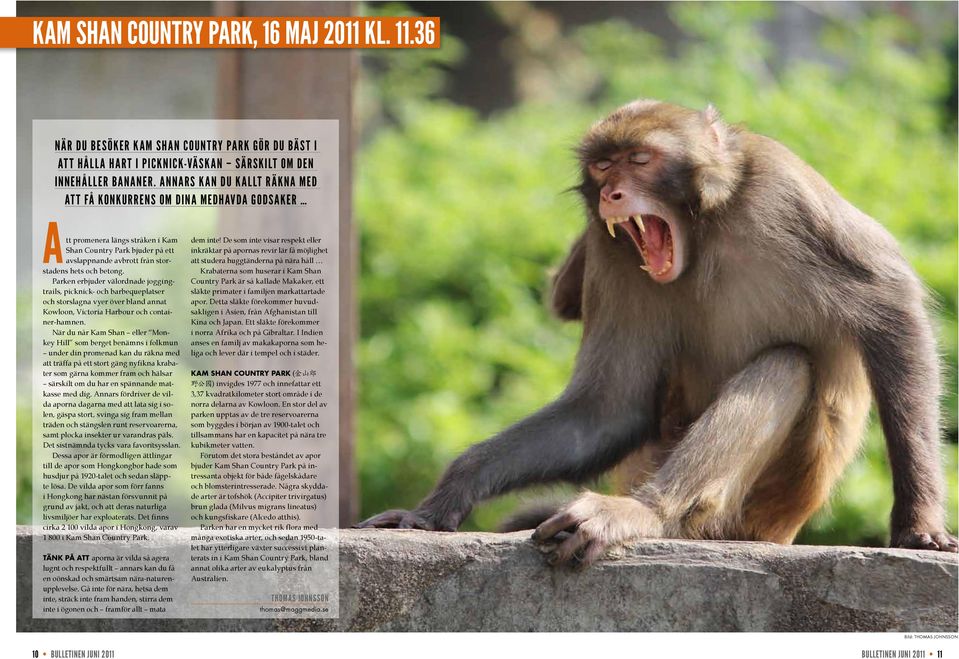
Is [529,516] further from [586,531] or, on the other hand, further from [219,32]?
[219,32]

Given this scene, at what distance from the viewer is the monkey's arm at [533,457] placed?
14.8 ft

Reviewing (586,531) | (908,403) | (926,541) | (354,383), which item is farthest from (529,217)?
(586,531)

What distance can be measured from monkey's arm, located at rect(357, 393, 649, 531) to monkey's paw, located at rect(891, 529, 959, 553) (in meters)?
1.10

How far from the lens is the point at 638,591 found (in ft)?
12.6

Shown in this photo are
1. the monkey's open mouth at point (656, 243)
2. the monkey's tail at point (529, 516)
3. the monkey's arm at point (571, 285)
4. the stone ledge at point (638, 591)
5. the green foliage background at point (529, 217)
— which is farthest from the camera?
the green foliage background at point (529, 217)

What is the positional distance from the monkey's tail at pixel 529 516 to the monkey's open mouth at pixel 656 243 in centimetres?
104

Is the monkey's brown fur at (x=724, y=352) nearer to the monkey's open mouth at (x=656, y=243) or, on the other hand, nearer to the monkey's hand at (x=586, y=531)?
the monkey's open mouth at (x=656, y=243)

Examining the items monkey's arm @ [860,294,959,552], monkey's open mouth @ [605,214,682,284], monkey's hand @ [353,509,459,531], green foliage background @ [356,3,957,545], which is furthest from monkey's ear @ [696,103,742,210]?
green foliage background @ [356,3,957,545]

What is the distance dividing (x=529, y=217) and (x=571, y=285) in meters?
3.70

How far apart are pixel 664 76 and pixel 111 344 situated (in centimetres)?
671

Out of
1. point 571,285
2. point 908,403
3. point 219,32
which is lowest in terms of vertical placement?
Answer: point 908,403

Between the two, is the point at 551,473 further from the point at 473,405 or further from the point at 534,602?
the point at 473,405

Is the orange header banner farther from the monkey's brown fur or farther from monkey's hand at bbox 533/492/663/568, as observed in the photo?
monkey's hand at bbox 533/492/663/568

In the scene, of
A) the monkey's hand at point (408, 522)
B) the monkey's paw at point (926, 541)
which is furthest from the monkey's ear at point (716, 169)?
the monkey's hand at point (408, 522)
